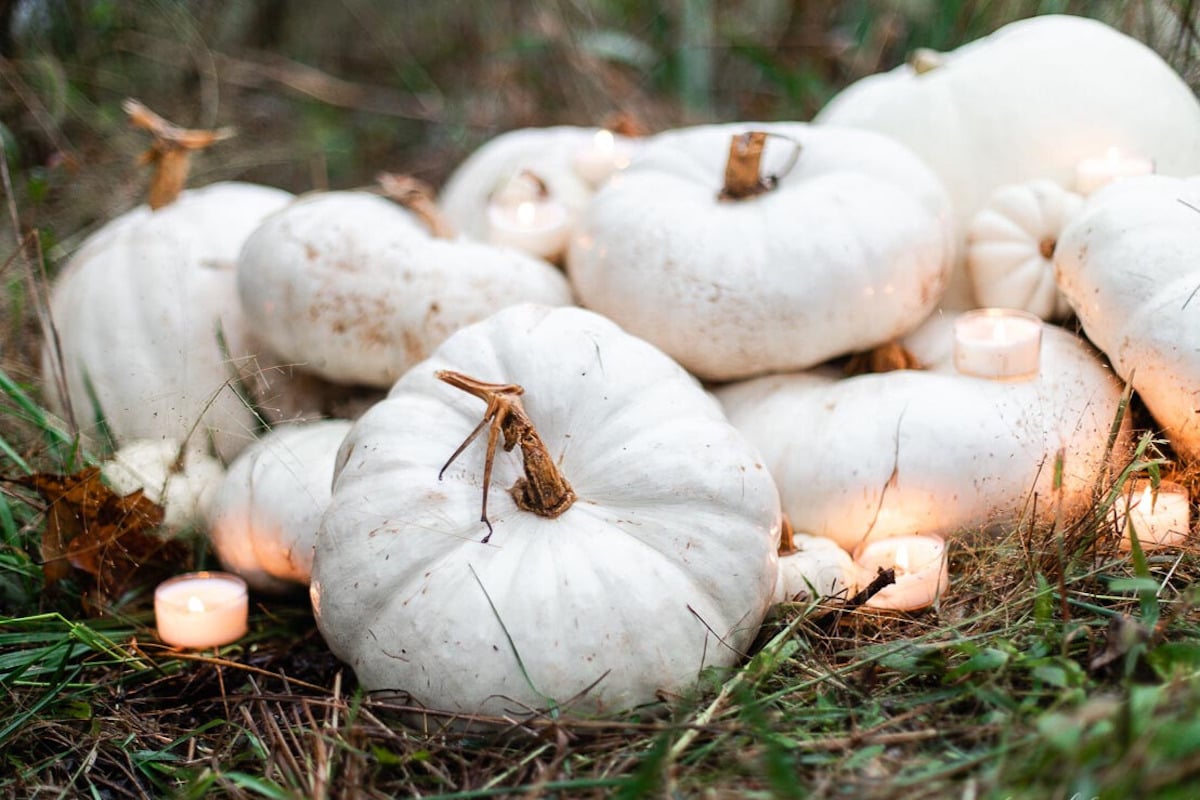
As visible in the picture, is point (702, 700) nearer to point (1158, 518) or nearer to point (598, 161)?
point (1158, 518)

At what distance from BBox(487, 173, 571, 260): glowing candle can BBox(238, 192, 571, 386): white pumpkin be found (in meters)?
0.15

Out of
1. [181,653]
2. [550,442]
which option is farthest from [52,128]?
[550,442]

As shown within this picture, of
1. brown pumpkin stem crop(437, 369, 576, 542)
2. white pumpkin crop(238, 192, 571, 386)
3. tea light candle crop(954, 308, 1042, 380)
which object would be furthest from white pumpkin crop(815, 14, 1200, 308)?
brown pumpkin stem crop(437, 369, 576, 542)

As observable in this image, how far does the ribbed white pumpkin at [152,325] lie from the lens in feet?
7.35

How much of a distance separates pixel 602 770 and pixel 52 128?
247 cm

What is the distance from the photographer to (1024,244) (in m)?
2.13

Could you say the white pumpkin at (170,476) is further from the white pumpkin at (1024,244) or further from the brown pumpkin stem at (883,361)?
the white pumpkin at (1024,244)

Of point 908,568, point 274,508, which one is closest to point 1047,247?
point 908,568

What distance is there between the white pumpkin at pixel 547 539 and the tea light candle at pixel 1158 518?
1.95 ft

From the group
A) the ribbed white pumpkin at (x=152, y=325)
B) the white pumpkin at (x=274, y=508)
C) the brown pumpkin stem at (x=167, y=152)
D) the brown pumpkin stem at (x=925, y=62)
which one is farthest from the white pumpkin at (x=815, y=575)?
the brown pumpkin stem at (x=167, y=152)

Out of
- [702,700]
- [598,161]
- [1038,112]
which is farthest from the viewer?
[598,161]

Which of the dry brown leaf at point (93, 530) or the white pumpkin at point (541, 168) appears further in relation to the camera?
the white pumpkin at point (541, 168)

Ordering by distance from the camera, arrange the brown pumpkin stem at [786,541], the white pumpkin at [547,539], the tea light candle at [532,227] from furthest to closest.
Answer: the tea light candle at [532,227] < the brown pumpkin stem at [786,541] < the white pumpkin at [547,539]

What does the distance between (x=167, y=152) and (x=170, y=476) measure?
0.84m
